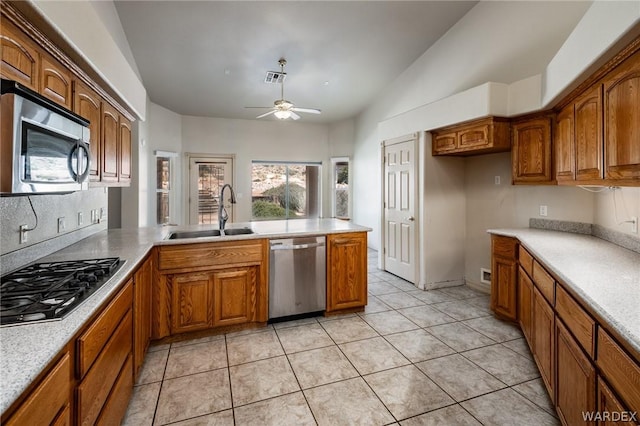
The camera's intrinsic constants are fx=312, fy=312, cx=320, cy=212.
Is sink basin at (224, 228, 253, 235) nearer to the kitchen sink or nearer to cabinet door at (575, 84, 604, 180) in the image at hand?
the kitchen sink

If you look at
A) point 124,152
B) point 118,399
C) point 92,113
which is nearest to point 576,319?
point 118,399

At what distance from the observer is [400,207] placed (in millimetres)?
4520

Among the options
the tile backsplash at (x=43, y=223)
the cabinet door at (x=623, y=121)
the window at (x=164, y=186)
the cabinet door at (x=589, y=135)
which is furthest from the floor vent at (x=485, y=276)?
the window at (x=164, y=186)

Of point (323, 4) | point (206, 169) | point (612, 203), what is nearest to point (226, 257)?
point (323, 4)

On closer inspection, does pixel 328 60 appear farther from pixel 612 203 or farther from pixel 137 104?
pixel 612 203

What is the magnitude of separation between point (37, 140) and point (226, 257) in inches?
67.3

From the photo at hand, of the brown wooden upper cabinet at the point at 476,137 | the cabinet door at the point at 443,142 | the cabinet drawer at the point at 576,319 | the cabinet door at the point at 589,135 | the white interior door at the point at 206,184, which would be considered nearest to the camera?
the cabinet drawer at the point at 576,319

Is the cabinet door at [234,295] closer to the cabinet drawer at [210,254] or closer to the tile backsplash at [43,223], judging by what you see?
the cabinet drawer at [210,254]

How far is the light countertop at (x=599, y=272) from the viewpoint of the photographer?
116 cm

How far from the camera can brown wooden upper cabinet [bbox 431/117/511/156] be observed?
10.7ft

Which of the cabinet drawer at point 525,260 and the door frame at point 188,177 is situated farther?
the door frame at point 188,177

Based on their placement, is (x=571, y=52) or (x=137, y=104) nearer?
(x=571, y=52)

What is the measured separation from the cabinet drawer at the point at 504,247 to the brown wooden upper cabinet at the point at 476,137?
3.19ft

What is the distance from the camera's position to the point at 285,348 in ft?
8.54
